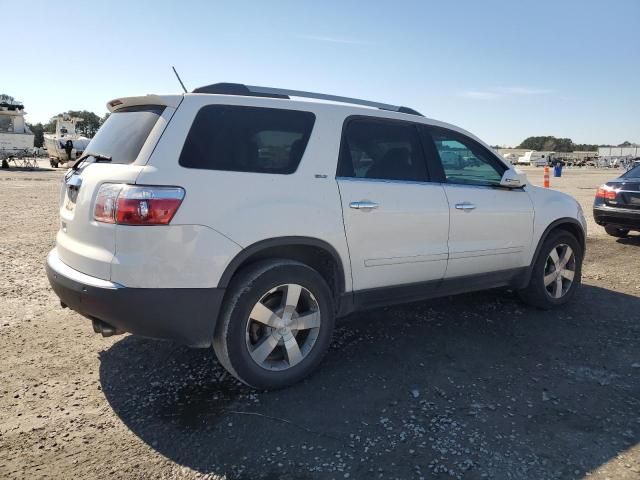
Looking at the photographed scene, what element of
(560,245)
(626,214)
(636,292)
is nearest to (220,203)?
(560,245)

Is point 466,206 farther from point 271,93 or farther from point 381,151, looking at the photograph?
point 271,93

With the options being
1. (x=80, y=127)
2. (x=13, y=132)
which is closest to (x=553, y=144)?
(x=80, y=127)

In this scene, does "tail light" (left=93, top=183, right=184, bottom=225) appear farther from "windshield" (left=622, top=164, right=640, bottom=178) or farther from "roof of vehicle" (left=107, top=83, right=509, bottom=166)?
"windshield" (left=622, top=164, right=640, bottom=178)

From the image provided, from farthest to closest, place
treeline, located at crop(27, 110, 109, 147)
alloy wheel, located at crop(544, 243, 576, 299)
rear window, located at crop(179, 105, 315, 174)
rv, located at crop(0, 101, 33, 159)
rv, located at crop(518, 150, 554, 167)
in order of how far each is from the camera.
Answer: rv, located at crop(518, 150, 554, 167), treeline, located at crop(27, 110, 109, 147), rv, located at crop(0, 101, 33, 159), alloy wheel, located at crop(544, 243, 576, 299), rear window, located at crop(179, 105, 315, 174)

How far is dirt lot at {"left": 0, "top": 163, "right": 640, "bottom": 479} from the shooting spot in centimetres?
257

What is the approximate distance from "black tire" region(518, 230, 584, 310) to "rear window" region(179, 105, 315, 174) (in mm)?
2852

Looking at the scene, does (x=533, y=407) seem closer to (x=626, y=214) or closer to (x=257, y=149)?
(x=257, y=149)

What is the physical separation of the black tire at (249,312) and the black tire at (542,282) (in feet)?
8.45

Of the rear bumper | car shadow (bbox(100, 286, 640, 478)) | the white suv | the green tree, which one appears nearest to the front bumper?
the white suv

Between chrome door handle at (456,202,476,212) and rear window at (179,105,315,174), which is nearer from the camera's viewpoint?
rear window at (179,105,315,174)

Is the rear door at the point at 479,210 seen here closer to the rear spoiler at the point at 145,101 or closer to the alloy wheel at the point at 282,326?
the alloy wheel at the point at 282,326

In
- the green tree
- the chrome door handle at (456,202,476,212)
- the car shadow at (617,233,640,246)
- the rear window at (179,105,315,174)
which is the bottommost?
the car shadow at (617,233,640,246)

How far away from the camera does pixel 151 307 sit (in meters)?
2.85

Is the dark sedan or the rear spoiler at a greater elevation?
the rear spoiler
